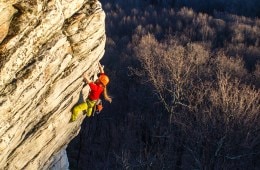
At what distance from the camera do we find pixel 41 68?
442 inches

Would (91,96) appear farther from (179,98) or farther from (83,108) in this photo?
(179,98)

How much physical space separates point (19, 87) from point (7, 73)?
0.51 meters

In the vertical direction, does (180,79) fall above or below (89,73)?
below

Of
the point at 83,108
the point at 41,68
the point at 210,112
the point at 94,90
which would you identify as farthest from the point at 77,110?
the point at 210,112

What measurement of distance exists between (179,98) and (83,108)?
21.3 m

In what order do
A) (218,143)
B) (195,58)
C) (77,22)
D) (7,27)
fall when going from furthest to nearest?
1. (195,58)
2. (218,143)
3. (77,22)
4. (7,27)

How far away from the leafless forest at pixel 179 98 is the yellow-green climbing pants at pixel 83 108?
1345 centimetres

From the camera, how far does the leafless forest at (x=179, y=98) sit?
28.2 metres

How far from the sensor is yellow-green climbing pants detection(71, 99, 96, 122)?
14633 millimetres

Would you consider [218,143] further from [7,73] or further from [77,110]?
[7,73]

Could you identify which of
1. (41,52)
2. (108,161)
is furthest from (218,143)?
(41,52)

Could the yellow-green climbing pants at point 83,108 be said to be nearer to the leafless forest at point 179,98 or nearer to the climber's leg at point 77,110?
the climber's leg at point 77,110

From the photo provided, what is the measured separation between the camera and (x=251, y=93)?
28.5m

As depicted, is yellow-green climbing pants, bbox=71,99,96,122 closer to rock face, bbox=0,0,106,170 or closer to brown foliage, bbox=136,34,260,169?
rock face, bbox=0,0,106,170
